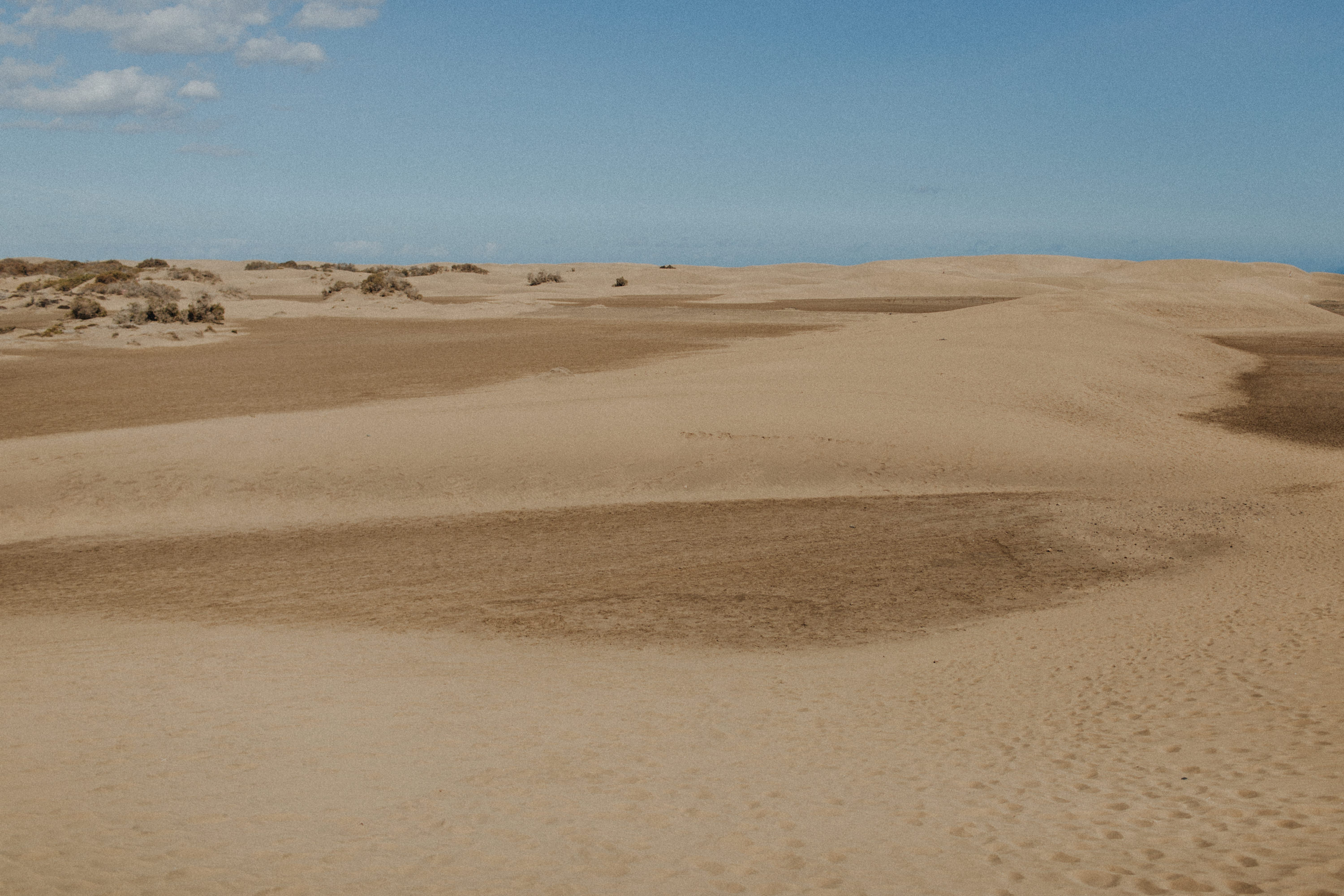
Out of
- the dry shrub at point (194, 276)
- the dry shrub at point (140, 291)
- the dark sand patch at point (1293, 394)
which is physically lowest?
the dark sand patch at point (1293, 394)

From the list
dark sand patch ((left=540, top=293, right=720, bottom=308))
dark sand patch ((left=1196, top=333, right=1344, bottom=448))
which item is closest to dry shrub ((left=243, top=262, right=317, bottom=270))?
dark sand patch ((left=540, top=293, right=720, bottom=308))

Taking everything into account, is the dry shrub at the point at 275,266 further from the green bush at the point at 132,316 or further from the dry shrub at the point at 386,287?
the green bush at the point at 132,316

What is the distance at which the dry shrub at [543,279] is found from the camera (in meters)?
78.9

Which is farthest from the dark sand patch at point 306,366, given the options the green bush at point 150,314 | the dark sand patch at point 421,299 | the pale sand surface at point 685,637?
the dark sand patch at point 421,299

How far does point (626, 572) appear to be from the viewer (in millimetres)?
11547

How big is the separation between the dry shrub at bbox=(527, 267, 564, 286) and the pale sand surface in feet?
182

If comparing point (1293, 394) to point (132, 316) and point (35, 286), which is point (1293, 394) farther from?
point (35, 286)

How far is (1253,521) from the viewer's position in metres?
13.0

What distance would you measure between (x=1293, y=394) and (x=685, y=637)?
21.3 m

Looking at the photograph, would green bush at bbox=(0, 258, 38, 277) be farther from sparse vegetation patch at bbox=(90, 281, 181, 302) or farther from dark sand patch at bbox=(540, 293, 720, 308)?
dark sand patch at bbox=(540, 293, 720, 308)

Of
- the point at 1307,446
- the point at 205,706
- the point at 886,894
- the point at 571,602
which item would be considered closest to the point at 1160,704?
the point at 886,894

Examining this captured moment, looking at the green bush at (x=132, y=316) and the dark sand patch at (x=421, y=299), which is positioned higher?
the dark sand patch at (x=421, y=299)

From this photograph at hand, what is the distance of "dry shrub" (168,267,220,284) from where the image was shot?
62.9m

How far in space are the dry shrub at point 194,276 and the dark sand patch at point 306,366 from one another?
847 inches
